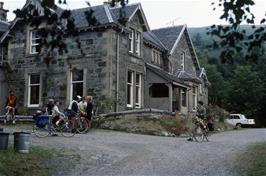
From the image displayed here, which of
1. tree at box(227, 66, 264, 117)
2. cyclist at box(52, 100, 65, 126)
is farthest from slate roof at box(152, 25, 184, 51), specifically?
tree at box(227, 66, 264, 117)

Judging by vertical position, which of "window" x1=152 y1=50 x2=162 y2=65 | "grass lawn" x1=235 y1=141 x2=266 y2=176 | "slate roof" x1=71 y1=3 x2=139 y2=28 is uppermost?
"slate roof" x1=71 y1=3 x2=139 y2=28

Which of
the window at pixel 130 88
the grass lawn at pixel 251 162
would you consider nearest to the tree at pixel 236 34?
the grass lawn at pixel 251 162

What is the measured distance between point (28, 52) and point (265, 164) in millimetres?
20994

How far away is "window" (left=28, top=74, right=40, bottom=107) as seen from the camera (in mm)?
29609

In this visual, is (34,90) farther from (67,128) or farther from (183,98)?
(183,98)

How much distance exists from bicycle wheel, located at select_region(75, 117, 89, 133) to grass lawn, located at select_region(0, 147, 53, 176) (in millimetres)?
6942

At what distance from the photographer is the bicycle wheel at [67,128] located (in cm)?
2022

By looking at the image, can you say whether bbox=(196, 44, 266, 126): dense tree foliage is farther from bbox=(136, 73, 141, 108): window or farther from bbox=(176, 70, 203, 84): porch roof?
bbox=(136, 73, 141, 108): window

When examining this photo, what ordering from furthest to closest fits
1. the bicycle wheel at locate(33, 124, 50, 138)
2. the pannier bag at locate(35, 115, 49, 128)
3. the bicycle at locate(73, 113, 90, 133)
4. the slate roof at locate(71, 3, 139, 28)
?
1. the slate roof at locate(71, 3, 139, 28)
2. the bicycle at locate(73, 113, 90, 133)
3. the bicycle wheel at locate(33, 124, 50, 138)
4. the pannier bag at locate(35, 115, 49, 128)

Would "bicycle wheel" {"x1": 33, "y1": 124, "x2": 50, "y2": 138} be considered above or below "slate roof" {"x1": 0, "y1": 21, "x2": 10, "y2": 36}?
below

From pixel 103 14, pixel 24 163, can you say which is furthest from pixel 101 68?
pixel 24 163

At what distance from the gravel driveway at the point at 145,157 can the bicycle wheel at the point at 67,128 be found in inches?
58.7

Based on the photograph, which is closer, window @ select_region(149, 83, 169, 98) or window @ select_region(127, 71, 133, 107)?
window @ select_region(127, 71, 133, 107)

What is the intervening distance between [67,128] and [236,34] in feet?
49.6
